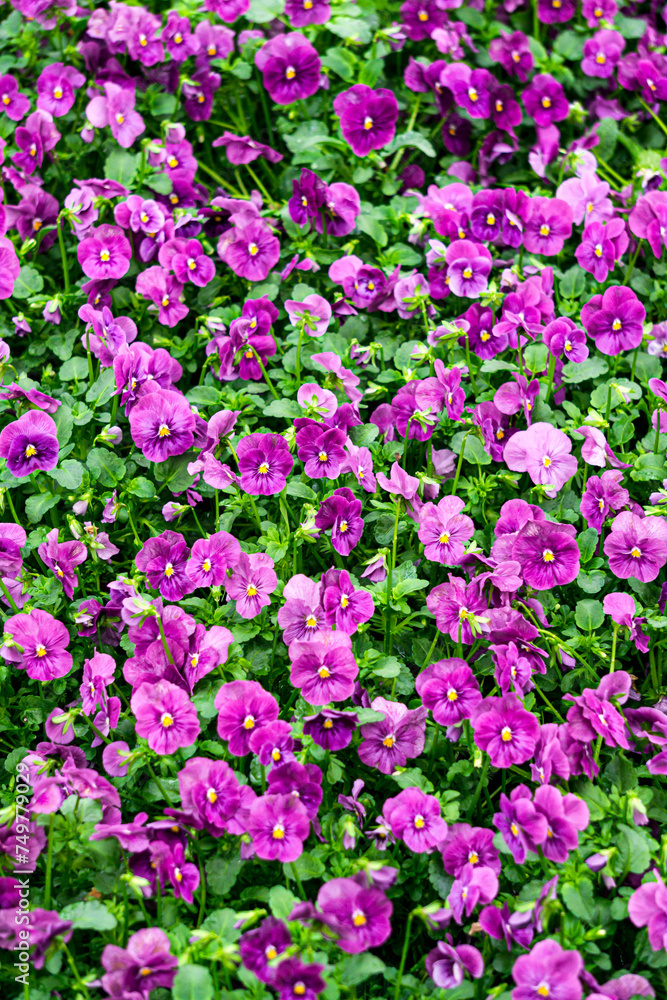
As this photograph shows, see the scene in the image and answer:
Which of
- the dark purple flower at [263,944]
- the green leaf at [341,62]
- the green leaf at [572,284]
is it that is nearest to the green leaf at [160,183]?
the green leaf at [341,62]

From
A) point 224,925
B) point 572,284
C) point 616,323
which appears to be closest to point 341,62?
point 572,284

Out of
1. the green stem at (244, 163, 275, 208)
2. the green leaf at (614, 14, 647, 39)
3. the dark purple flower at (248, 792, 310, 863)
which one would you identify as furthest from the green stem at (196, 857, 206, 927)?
the green leaf at (614, 14, 647, 39)

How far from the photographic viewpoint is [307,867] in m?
2.00

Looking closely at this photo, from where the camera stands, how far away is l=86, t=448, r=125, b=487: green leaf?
104 inches

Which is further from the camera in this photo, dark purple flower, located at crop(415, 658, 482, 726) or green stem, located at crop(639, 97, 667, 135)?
green stem, located at crop(639, 97, 667, 135)

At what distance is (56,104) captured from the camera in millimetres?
3432

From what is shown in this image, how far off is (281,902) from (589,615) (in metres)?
1.04

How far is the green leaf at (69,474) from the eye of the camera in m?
2.54

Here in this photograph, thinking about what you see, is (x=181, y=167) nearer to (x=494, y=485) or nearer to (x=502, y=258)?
(x=502, y=258)

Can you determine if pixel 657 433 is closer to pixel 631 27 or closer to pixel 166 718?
pixel 166 718

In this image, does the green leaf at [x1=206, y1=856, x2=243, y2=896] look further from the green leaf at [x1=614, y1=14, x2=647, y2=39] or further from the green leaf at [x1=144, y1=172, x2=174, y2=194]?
the green leaf at [x1=614, y1=14, x2=647, y2=39]

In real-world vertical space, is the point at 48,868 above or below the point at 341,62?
below

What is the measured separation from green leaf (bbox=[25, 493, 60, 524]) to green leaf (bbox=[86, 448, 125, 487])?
130mm

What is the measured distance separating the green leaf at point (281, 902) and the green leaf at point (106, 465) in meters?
1.22
